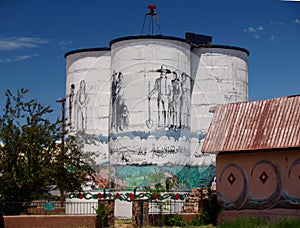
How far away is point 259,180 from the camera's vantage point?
27.3 metres

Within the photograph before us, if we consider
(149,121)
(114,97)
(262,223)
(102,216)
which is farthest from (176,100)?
(262,223)

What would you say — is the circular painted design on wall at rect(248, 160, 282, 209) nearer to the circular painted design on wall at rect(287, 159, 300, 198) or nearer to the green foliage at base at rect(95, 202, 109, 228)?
the circular painted design on wall at rect(287, 159, 300, 198)

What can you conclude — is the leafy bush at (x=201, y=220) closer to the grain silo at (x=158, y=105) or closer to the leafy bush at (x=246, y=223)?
the leafy bush at (x=246, y=223)

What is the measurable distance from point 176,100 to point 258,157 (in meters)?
12.9

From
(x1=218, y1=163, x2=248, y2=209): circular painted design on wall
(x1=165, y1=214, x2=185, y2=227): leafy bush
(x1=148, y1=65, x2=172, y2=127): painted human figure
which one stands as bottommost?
(x1=165, y1=214, x2=185, y2=227): leafy bush

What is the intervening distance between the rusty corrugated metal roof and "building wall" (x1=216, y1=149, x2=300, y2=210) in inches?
25.3

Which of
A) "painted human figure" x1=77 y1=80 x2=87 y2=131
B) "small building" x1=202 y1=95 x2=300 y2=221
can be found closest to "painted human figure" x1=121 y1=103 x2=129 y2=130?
"painted human figure" x1=77 y1=80 x2=87 y2=131

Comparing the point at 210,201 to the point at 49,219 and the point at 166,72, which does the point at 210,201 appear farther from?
the point at 166,72

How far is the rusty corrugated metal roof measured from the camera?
2648 cm

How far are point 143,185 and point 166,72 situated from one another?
8034 millimetres

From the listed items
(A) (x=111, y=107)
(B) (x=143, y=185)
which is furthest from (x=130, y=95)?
(B) (x=143, y=185)

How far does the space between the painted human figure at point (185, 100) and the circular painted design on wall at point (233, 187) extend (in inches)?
442

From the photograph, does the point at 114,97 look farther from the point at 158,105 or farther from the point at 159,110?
the point at 159,110

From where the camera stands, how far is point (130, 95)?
38969 mm
